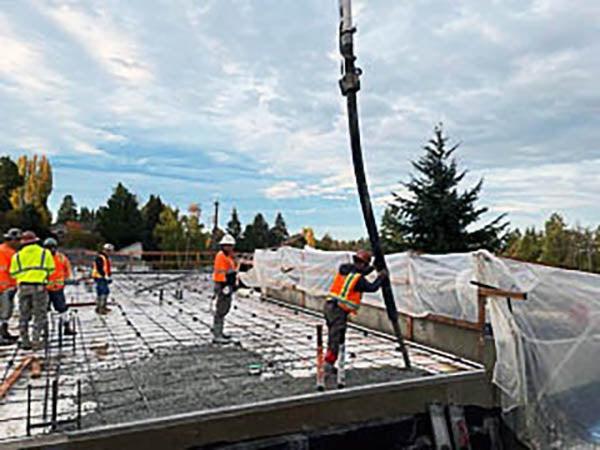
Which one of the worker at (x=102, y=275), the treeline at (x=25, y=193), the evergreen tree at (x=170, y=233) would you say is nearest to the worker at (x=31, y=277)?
the worker at (x=102, y=275)

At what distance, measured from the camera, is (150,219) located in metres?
41.0

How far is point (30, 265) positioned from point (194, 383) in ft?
8.53

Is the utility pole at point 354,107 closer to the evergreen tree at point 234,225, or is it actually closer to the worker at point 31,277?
the worker at point 31,277

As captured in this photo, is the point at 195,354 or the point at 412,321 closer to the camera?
the point at 195,354

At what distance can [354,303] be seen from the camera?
4367mm

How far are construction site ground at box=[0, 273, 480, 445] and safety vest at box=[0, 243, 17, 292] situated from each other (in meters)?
0.81

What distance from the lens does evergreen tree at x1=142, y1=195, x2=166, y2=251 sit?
38500mm

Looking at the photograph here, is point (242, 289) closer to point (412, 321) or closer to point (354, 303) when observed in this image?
point (412, 321)

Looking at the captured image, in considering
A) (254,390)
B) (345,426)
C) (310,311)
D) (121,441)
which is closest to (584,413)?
(345,426)

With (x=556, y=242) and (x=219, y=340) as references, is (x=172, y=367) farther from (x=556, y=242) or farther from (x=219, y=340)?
(x=556, y=242)

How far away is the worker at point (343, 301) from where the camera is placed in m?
4.37

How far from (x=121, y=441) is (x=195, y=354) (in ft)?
7.45

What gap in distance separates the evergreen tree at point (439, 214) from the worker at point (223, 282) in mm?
7554

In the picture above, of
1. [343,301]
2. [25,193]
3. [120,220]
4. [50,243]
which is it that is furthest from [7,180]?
[343,301]
